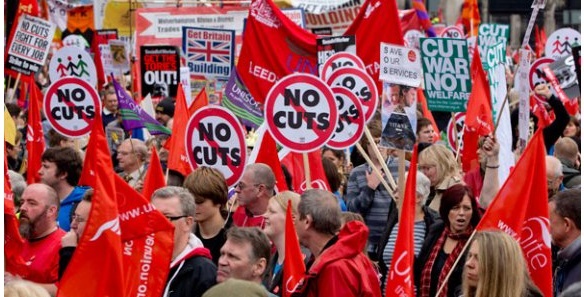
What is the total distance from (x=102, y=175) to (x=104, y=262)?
0.45 meters

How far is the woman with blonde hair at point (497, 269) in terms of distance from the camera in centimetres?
668

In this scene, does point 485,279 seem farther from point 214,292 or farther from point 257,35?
point 257,35

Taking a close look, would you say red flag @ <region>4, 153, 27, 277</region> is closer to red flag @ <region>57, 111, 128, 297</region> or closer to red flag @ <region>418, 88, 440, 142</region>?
red flag @ <region>57, 111, 128, 297</region>

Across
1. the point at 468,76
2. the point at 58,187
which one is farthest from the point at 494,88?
the point at 58,187

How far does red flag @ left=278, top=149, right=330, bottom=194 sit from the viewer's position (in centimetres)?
1089

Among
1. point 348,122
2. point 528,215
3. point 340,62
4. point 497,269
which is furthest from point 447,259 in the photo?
point 340,62

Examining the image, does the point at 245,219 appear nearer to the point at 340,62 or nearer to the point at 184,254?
the point at 184,254

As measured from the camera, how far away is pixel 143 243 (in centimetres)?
778

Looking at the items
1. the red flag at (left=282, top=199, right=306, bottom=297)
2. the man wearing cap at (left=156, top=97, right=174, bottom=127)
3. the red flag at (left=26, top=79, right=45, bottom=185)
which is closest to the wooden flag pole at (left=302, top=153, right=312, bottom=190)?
the red flag at (left=282, top=199, right=306, bottom=297)

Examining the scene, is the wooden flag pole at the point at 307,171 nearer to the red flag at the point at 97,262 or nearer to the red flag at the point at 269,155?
the red flag at the point at 269,155

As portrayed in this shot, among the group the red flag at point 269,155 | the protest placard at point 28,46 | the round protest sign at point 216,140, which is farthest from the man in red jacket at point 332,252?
the protest placard at point 28,46

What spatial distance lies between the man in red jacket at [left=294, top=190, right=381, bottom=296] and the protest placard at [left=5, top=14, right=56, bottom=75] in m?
8.03

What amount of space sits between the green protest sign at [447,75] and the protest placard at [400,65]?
74.0 inches

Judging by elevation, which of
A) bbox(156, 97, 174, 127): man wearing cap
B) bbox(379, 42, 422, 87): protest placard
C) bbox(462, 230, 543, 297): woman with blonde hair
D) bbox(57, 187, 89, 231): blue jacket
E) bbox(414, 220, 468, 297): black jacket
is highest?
bbox(379, 42, 422, 87): protest placard
